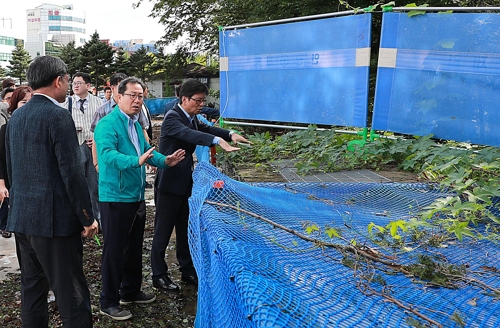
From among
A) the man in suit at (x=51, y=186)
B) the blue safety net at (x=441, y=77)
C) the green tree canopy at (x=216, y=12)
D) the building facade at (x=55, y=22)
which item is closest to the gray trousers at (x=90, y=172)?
the man in suit at (x=51, y=186)

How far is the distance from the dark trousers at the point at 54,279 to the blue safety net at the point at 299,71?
419 cm

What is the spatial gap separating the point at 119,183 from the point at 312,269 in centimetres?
213

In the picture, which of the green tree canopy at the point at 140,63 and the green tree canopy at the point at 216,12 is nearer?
the green tree canopy at the point at 216,12

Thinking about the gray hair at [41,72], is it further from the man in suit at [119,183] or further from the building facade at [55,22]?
the building facade at [55,22]

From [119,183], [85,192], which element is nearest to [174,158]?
[119,183]

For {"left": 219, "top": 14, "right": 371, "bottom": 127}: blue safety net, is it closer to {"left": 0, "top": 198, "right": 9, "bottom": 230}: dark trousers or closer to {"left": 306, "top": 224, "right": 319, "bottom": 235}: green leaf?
{"left": 306, "top": 224, "right": 319, "bottom": 235}: green leaf

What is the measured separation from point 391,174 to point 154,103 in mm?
25226

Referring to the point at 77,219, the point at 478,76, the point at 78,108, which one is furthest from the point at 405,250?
the point at 78,108

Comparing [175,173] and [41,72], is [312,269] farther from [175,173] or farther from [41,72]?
[175,173]

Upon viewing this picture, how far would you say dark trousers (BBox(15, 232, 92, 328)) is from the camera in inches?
109

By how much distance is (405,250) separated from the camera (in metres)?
2.21

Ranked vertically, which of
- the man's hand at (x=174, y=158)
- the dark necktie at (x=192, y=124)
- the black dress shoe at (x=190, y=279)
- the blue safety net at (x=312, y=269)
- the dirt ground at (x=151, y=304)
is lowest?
the dirt ground at (x=151, y=304)

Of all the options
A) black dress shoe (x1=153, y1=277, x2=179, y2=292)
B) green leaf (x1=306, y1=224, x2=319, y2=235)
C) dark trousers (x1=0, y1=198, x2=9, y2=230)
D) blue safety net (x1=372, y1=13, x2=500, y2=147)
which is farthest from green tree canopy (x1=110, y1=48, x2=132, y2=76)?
green leaf (x1=306, y1=224, x2=319, y2=235)

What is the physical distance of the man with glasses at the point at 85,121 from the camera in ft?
18.2
